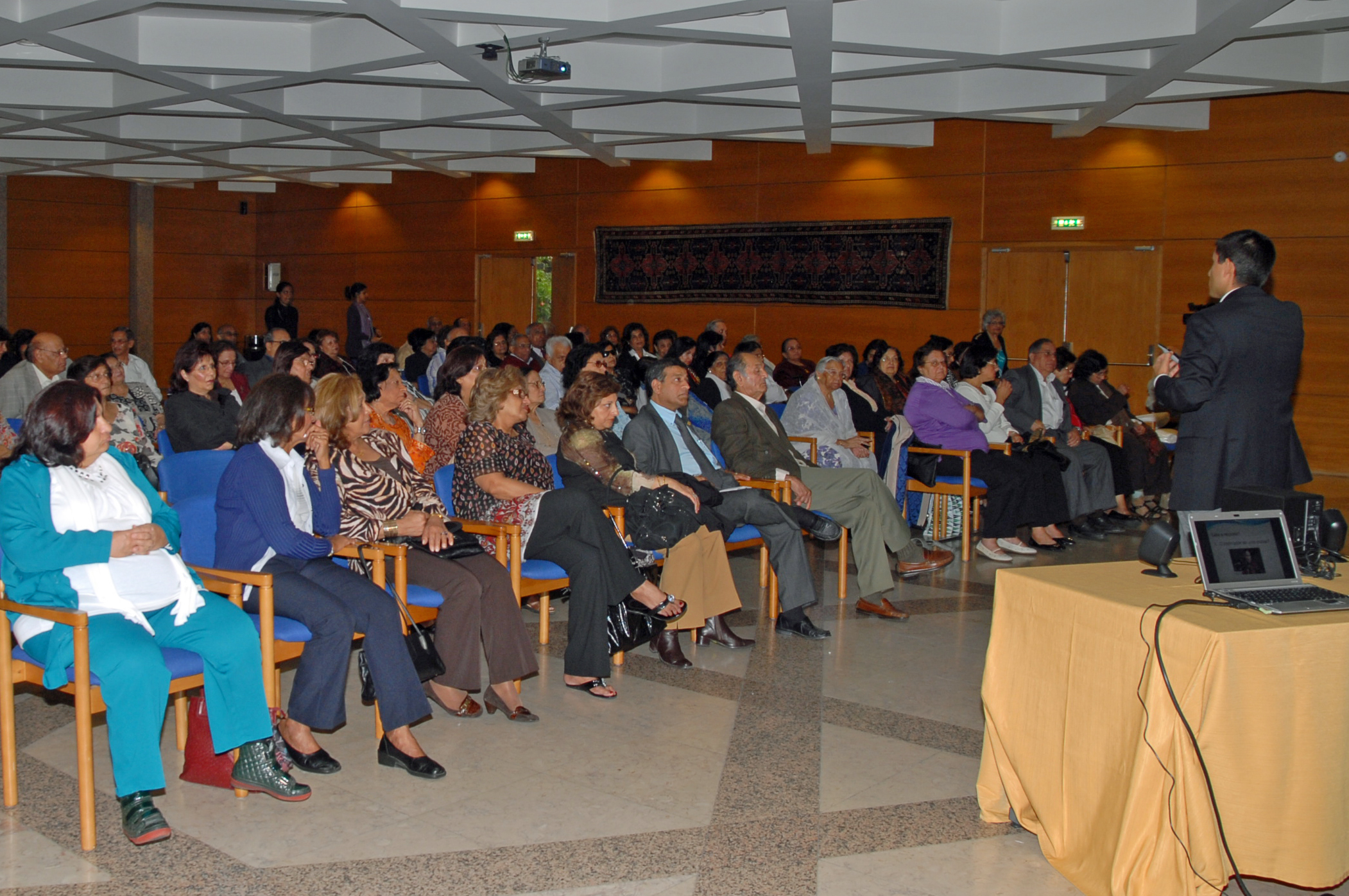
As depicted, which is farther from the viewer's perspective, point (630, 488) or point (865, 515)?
point (865, 515)

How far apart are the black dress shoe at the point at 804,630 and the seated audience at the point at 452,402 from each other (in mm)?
1624

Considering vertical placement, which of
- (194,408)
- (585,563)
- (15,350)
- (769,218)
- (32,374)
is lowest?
(585,563)

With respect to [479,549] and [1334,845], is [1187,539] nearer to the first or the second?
[1334,845]

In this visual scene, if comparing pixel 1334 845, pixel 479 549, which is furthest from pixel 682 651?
pixel 1334 845

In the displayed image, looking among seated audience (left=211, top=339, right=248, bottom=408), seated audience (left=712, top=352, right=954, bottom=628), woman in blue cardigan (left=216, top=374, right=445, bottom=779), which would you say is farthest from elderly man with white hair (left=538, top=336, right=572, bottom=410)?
woman in blue cardigan (left=216, top=374, right=445, bottom=779)

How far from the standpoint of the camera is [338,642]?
319 cm

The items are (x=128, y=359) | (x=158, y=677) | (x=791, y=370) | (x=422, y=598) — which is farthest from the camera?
(x=791, y=370)

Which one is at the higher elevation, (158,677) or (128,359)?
(128,359)

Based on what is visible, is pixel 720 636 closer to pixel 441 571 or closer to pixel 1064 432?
pixel 441 571

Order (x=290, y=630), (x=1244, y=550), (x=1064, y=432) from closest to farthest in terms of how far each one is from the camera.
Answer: (x=1244, y=550), (x=290, y=630), (x=1064, y=432)

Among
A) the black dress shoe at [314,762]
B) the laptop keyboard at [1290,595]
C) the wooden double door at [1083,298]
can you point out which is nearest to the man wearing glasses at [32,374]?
the black dress shoe at [314,762]

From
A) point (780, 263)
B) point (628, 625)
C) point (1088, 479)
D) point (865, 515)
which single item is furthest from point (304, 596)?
point (780, 263)

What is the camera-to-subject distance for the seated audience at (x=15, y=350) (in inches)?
294

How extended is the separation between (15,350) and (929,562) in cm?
679
